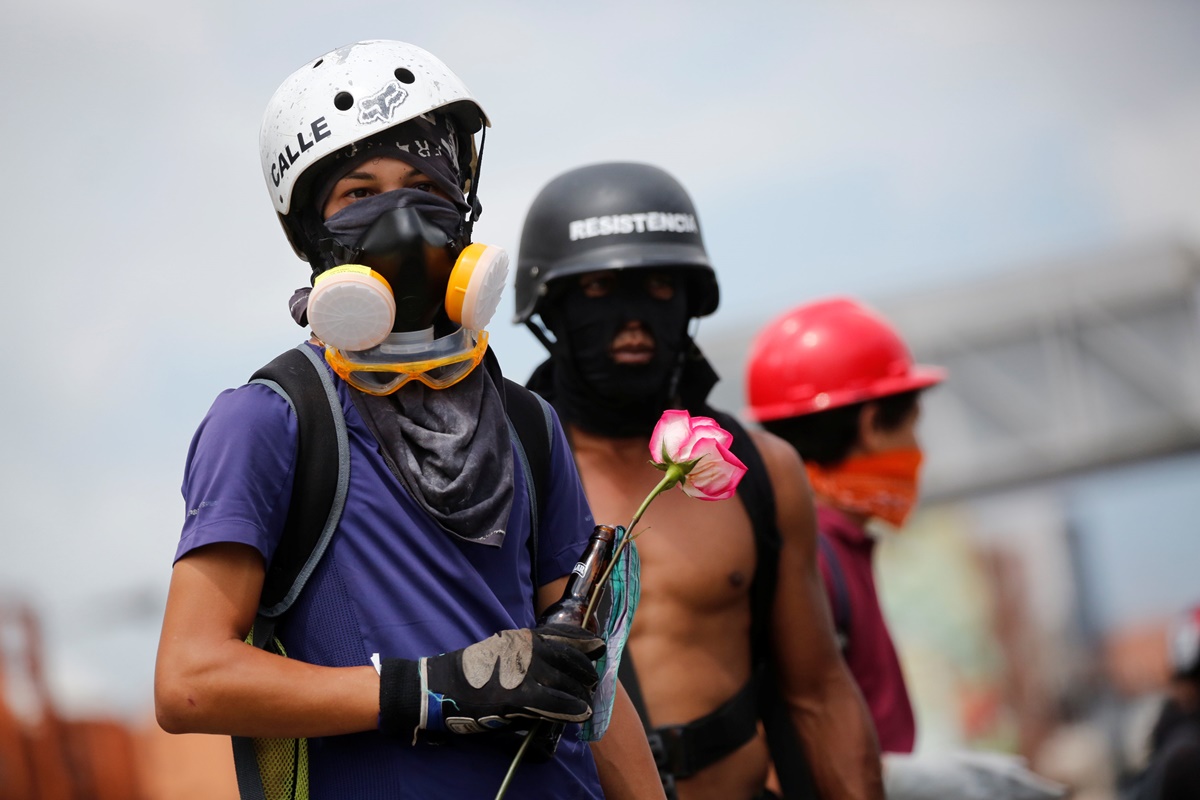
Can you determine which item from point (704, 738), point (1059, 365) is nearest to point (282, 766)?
point (704, 738)

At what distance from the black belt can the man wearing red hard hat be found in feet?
2.67

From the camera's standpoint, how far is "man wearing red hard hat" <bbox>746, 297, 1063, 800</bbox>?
484 centimetres

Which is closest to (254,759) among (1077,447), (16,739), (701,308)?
(701,308)

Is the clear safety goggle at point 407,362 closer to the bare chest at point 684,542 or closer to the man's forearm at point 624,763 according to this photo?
the man's forearm at point 624,763

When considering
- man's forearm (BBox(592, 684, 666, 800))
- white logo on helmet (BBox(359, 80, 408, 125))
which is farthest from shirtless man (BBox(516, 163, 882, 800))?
white logo on helmet (BBox(359, 80, 408, 125))

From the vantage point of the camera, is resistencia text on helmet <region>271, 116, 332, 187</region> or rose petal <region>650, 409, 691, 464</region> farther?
resistencia text on helmet <region>271, 116, 332, 187</region>

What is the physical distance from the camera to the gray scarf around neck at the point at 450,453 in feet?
7.70

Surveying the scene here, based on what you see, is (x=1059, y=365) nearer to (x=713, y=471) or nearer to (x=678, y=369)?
(x=678, y=369)

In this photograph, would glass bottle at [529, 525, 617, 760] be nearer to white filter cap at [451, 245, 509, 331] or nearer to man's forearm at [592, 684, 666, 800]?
man's forearm at [592, 684, 666, 800]

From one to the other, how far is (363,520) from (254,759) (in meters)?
0.40

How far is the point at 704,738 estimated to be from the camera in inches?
162

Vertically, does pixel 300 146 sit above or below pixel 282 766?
above

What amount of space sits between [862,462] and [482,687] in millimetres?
3795

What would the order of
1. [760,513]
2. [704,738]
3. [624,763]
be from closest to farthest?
[624,763]
[704,738]
[760,513]
